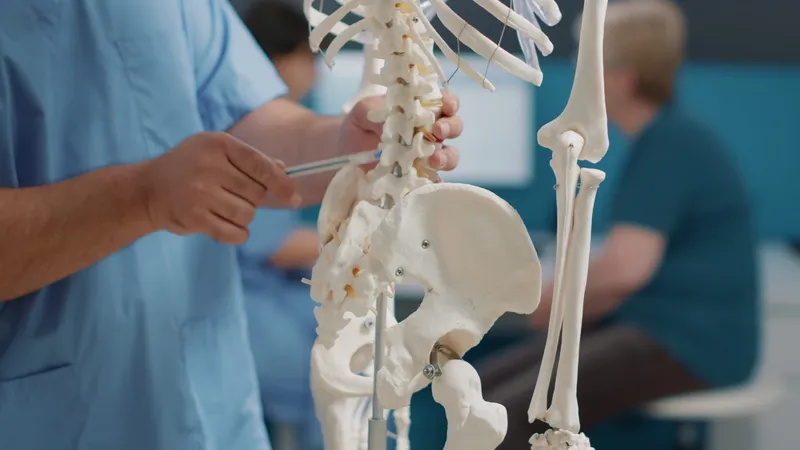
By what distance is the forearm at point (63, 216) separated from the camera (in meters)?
0.80

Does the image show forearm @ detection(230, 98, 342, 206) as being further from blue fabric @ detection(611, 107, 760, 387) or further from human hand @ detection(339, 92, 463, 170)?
blue fabric @ detection(611, 107, 760, 387)

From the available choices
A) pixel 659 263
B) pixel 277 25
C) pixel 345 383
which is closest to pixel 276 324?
pixel 277 25

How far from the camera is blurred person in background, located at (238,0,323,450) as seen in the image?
1.92 meters

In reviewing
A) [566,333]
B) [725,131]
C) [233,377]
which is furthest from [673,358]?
[566,333]

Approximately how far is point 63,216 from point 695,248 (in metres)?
1.54

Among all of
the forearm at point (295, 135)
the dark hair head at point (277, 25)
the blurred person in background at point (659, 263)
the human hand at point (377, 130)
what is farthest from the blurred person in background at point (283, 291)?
the human hand at point (377, 130)

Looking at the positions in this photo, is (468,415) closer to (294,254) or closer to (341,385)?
(341,385)

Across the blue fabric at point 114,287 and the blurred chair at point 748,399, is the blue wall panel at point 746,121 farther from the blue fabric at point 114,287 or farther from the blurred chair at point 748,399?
the blue fabric at point 114,287

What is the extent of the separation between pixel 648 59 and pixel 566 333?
4.96ft

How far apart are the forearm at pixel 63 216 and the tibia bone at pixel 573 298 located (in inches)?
13.9

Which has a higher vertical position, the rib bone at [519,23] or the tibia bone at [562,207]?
the rib bone at [519,23]

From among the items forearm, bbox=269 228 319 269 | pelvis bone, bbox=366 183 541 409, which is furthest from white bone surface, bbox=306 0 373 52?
forearm, bbox=269 228 319 269

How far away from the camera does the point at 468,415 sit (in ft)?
2.33

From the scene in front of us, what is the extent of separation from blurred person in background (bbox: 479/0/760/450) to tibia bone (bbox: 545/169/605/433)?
4.42ft
